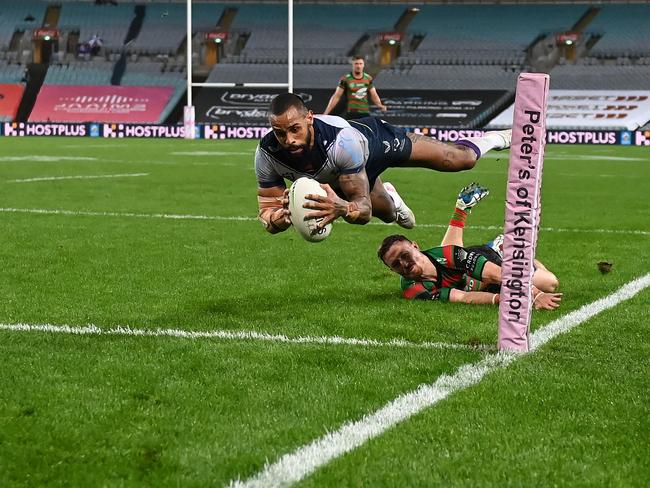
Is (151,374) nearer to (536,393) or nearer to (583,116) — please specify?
(536,393)

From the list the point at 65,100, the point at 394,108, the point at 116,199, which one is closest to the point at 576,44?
the point at 394,108

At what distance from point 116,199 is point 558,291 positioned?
29.7ft

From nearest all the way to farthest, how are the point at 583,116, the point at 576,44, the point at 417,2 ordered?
the point at 583,116 < the point at 576,44 < the point at 417,2

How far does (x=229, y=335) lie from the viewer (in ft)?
18.7

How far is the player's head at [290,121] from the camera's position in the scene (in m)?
6.11

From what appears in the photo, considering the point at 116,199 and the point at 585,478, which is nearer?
the point at 585,478

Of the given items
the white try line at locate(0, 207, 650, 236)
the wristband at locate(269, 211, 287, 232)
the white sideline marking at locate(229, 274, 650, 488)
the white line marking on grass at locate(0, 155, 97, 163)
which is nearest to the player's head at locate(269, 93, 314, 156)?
the wristband at locate(269, 211, 287, 232)

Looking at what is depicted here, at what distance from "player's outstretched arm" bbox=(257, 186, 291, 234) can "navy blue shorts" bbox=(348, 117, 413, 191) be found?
73cm

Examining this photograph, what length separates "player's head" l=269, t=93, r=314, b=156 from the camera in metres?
6.11

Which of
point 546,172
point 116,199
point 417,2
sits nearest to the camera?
point 116,199

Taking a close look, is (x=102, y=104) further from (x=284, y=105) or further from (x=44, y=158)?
(x=284, y=105)

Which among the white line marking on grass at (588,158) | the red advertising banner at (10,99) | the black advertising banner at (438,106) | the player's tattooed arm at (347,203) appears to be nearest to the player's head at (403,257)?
the player's tattooed arm at (347,203)

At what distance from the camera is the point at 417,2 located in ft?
176

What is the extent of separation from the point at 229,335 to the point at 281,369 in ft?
3.05
